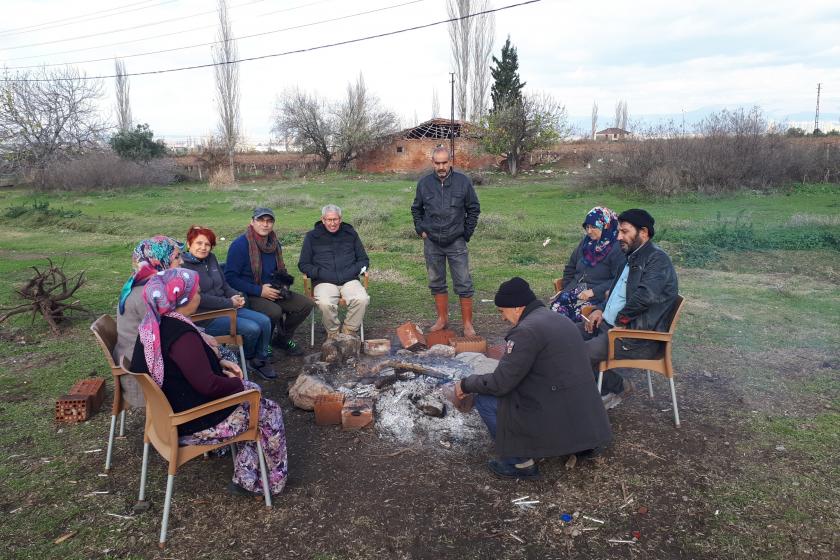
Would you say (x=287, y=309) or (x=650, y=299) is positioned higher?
(x=650, y=299)

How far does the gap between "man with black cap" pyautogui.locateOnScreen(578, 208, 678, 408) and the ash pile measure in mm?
1136

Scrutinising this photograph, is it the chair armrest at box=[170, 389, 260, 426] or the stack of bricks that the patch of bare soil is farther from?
the chair armrest at box=[170, 389, 260, 426]

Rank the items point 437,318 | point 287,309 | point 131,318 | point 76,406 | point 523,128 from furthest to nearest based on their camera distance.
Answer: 1. point 523,128
2. point 437,318
3. point 287,309
4. point 76,406
5. point 131,318

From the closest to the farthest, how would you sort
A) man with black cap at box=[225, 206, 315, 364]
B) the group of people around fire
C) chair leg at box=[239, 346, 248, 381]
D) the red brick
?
the group of people around fire
the red brick
chair leg at box=[239, 346, 248, 381]
man with black cap at box=[225, 206, 315, 364]

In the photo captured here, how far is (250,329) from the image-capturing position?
205 inches

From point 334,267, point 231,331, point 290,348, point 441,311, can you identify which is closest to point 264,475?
point 231,331

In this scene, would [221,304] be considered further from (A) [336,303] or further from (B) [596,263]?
(B) [596,263]

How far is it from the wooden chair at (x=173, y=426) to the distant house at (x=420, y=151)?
36824mm

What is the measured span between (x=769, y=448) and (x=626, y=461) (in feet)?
3.39

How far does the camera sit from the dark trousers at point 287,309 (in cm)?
579

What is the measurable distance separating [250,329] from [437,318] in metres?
2.42

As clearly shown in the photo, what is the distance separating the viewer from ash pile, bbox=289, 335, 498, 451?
419 cm

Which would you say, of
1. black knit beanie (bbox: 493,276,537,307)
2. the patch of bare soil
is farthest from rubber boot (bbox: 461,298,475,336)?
black knit beanie (bbox: 493,276,537,307)

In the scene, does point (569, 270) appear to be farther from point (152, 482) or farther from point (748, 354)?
point (152, 482)
